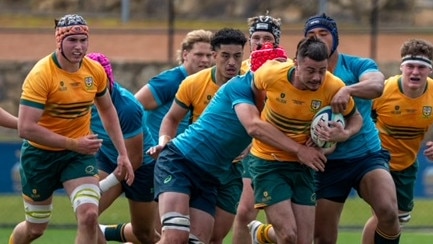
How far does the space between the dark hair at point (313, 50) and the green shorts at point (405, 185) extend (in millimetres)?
2587

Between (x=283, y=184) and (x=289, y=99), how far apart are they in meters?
0.68

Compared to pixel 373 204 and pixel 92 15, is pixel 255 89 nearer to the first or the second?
pixel 373 204

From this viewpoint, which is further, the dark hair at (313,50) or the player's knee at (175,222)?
the player's knee at (175,222)

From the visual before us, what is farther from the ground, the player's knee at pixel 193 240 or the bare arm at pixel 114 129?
the bare arm at pixel 114 129

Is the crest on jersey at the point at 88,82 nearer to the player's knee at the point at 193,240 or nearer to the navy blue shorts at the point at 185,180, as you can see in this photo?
the navy blue shorts at the point at 185,180

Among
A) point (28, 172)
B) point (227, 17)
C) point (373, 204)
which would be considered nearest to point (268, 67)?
point (373, 204)

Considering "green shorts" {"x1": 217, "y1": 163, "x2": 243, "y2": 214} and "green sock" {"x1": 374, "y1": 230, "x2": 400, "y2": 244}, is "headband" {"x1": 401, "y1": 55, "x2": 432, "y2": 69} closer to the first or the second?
"green sock" {"x1": 374, "y1": 230, "x2": 400, "y2": 244}

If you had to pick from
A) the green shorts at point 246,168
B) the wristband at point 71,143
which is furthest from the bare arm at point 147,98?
the wristband at point 71,143

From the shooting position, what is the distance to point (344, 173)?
1109 centimetres

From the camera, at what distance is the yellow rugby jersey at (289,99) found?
33.0 feet

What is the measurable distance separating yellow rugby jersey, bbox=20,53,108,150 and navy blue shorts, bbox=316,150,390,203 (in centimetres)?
194

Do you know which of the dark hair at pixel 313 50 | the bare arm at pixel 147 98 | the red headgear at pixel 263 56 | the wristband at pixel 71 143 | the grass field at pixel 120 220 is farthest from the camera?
the grass field at pixel 120 220

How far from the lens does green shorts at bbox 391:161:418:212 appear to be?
1217 centimetres

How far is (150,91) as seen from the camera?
12.6m
